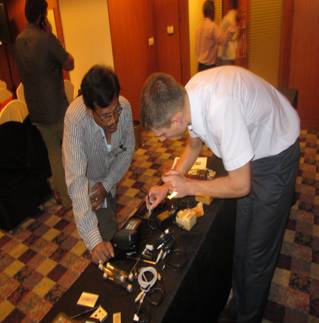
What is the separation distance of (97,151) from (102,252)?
51 centimetres

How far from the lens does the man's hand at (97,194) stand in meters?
1.50

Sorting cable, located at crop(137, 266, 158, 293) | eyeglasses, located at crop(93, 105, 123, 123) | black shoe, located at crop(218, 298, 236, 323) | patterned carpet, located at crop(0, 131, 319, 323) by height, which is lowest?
patterned carpet, located at crop(0, 131, 319, 323)

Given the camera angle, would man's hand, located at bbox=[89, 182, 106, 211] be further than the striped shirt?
Yes

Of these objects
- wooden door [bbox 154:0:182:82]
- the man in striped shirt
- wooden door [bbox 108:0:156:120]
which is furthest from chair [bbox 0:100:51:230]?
wooden door [bbox 154:0:182:82]

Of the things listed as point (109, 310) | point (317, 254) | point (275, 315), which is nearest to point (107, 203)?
point (109, 310)

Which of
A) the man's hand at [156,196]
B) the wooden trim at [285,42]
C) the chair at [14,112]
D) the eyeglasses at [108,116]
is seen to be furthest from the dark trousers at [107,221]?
the wooden trim at [285,42]

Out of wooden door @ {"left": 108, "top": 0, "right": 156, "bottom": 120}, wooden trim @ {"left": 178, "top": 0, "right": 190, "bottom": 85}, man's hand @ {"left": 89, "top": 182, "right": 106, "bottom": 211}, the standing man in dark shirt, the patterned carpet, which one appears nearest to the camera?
man's hand @ {"left": 89, "top": 182, "right": 106, "bottom": 211}

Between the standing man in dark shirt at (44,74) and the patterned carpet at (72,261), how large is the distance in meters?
0.43

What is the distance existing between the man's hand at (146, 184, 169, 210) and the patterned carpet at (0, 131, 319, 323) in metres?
0.85

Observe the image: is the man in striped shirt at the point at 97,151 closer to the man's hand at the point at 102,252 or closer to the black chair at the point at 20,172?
the man's hand at the point at 102,252

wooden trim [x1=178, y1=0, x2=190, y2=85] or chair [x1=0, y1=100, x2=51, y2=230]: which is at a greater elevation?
wooden trim [x1=178, y1=0, x2=190, y2=85]

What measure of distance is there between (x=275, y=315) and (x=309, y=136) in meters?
2.33

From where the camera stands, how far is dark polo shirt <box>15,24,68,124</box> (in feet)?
7.34

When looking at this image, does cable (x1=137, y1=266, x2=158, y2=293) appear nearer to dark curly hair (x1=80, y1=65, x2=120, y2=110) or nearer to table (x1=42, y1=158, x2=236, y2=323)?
table (x1=42, y1=158, x2=236, y2=323)
